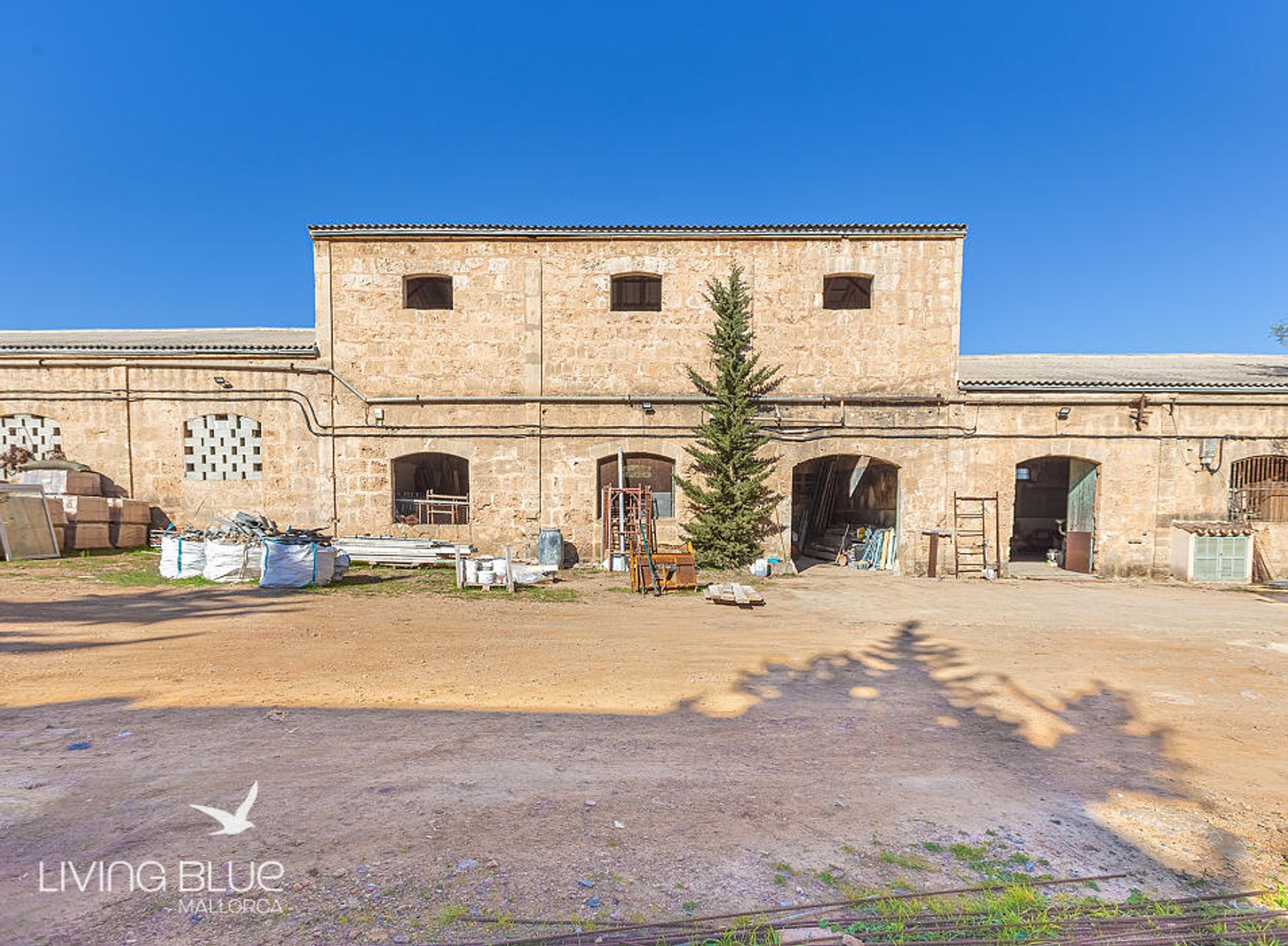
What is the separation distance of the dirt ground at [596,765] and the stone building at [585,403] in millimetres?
5622

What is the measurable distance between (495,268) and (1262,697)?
1382 centimetres

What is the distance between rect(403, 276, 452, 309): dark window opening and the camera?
42.5ft

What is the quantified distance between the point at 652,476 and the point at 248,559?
26.3 feet

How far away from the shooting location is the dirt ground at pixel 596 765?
8.34ft

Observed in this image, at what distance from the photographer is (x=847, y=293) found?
1389 cm

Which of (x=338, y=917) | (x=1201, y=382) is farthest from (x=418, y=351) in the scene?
(x=1201, y=382)

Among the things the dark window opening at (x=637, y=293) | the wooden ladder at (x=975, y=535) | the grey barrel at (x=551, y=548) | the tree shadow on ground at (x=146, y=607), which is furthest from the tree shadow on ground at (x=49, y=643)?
the wooden ladder at (x=975, y=535)

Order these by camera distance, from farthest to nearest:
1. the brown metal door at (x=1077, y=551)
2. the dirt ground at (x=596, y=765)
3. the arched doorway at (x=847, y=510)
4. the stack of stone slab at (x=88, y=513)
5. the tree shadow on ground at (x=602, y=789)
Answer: the arched doorway at (x=847, y=510)
the brown metal door at (x=1077, y=551)
the stack of stone slab at (x=88, y=513)
the tree shadow on ground at (x=602, y=789)
the dirt ground at (x=596, y=765)

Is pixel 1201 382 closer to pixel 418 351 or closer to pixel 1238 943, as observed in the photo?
pixel 1238 943

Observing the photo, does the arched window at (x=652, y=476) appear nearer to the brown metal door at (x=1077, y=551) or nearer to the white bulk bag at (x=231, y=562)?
the white bulk bag at (x=231, y=562)

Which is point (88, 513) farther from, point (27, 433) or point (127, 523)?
point (27, 433)

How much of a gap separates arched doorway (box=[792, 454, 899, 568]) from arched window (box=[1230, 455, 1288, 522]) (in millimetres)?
7409

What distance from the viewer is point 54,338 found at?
49.1ft

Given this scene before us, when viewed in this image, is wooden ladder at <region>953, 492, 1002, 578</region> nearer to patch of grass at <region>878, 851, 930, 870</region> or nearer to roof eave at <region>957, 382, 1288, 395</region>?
roof eave at <region>957, 382, 1288, 395</region>
